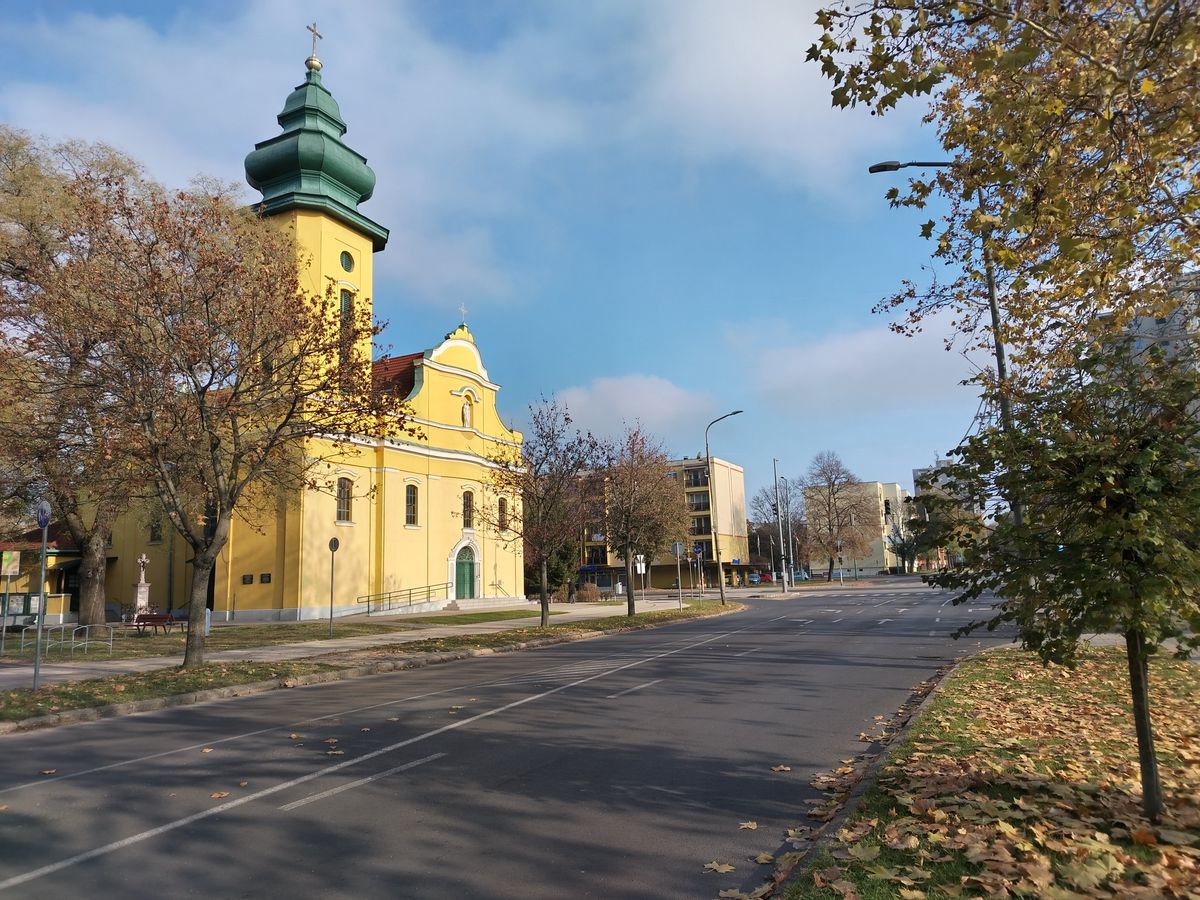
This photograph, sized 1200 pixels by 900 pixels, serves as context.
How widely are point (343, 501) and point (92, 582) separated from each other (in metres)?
11.6

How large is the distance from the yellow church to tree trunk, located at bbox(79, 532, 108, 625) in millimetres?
3669

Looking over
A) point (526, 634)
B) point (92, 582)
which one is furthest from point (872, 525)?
point (92, 582)

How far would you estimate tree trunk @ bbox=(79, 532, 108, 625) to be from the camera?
990 inches

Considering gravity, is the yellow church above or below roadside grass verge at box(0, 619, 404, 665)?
above

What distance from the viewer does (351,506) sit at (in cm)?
3603

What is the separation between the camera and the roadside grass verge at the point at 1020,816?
4.07m

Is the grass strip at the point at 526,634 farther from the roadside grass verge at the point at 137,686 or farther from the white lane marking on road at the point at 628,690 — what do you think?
the white lane marking on road at the point at 628,690

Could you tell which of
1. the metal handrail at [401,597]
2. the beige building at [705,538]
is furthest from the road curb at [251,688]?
the beige building at [705,538]

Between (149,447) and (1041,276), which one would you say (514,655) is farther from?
(1041,276)

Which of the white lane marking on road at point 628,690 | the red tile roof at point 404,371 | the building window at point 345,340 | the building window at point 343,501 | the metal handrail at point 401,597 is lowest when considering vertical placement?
the white lane marking on road at point 628,690

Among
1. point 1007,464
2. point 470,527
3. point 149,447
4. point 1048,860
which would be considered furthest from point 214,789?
point 470,527

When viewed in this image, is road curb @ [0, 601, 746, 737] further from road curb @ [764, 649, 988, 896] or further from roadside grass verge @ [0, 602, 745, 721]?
road curb @ [764, 649, 988, 896]

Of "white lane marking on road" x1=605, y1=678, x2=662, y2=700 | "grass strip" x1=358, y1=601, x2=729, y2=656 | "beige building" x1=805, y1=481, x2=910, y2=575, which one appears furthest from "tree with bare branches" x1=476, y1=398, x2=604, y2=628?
"beige building" x1=805, y1=481, x2=910, y2=575

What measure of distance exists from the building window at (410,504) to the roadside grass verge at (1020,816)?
32842mm
